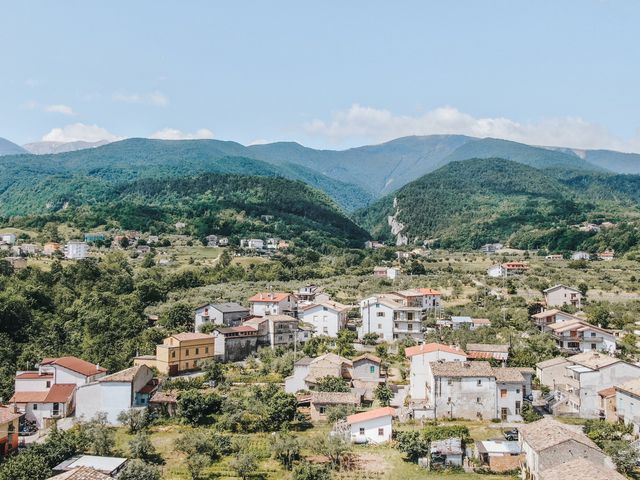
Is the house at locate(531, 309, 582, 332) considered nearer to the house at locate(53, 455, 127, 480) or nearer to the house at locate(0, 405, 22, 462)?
the house at locate(53, 455, 127, 480)

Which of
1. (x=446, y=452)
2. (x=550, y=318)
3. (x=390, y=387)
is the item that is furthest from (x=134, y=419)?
(x=550, y=318)

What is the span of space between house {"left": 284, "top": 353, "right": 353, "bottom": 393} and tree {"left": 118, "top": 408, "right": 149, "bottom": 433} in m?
8.64

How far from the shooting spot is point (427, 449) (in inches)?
1029

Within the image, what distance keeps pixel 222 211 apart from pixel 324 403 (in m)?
106

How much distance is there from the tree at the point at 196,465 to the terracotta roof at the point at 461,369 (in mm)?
12466

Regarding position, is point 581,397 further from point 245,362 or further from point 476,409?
point 245,362

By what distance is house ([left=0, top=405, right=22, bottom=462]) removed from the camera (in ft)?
87.8

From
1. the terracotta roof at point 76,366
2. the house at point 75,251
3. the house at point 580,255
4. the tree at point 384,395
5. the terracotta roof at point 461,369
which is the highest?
the house at point 75,251

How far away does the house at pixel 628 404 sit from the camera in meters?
29.0

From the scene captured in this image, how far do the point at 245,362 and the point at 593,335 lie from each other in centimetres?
2406

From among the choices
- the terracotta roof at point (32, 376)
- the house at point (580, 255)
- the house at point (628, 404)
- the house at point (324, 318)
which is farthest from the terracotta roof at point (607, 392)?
the house at point (580, 255)

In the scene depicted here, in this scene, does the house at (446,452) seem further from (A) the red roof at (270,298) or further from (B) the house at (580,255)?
(B) the house at (580,255)

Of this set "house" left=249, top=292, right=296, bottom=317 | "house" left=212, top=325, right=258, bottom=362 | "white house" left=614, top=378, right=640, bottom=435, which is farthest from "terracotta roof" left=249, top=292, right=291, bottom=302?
"white house" left=614, top=378, right=640, bottom=435

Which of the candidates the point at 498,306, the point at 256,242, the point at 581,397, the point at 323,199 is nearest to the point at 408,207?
the point at 323,199
